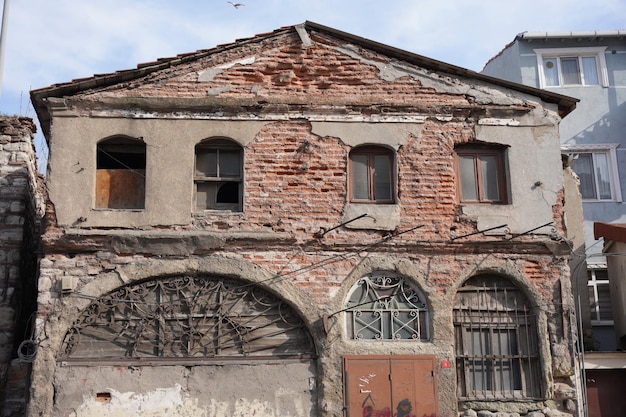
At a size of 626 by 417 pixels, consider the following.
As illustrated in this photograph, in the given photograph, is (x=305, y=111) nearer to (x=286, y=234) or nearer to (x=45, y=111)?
(x=286, y=234)

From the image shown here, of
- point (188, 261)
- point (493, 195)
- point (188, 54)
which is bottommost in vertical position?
point (188, 261)

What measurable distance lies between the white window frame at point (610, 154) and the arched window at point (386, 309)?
10.1 m

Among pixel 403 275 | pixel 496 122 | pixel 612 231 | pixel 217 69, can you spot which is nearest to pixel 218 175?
pixel 217 69

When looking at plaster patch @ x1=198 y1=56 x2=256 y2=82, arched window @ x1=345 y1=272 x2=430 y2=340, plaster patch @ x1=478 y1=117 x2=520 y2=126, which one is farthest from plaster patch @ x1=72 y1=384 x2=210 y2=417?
plaster patch @ x1=478 y1=117 x2=520 y2=126

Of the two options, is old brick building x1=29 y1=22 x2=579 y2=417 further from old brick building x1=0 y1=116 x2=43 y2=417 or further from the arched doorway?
old brick building x1=0 y1=116 x2=43 y2=417

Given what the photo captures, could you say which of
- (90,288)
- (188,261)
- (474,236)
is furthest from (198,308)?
(474,236)

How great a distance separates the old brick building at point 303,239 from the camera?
1224cm

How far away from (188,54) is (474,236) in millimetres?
5802

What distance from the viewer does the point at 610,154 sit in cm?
2139

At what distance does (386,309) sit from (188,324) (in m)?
3.21

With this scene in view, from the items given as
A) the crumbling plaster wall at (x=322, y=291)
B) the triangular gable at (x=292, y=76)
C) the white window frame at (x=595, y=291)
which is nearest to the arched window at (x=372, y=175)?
the triangular gable at (x=292, y=76)

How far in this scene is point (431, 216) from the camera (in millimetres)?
13086

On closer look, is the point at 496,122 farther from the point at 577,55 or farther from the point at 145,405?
the point at 577,55

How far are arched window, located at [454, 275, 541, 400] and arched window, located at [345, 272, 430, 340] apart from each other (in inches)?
26.5
